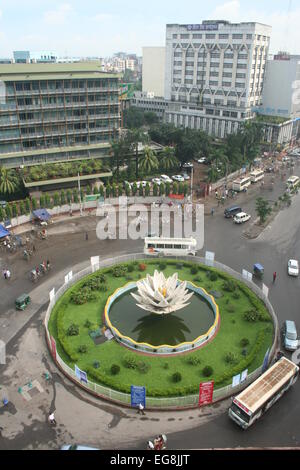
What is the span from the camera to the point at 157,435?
1089 inches

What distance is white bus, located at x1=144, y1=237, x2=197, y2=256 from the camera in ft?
168

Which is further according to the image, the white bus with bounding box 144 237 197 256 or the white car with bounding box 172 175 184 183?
the white car with bounding box 172 175 184 183

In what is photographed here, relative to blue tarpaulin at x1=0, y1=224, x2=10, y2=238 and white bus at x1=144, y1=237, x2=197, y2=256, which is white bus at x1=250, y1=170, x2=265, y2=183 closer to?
white bus at x1=144, y1=237, x2=197, y2=256

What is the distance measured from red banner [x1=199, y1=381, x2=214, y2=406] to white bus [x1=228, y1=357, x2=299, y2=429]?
1796 millimetres

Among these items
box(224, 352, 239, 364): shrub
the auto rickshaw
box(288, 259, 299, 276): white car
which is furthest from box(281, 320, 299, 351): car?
the auto rickshaw

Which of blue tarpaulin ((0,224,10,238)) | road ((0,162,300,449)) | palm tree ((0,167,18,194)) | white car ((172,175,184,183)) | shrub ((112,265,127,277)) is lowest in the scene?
road ((0,162,300,449))

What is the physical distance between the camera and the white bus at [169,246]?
51.1 m

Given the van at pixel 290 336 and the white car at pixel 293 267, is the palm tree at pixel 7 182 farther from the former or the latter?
the van at pixel 290 336

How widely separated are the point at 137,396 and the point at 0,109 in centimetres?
5836

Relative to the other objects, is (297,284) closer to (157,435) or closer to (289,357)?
(289,357)

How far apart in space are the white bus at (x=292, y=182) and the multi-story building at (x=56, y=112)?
38660mm

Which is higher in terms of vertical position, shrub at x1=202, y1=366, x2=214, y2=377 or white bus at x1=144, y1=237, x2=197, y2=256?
white bus at x1=144, y1=237, x2=197, y2=256

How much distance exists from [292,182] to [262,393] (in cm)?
6534
